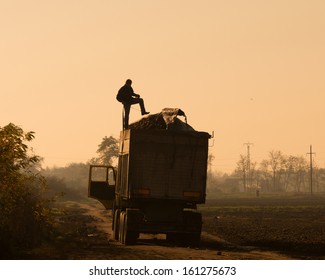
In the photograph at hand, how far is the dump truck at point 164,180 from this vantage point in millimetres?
21859

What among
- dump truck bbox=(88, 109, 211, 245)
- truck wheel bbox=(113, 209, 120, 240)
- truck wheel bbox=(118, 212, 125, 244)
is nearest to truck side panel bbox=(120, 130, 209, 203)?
dump truck bbox=(88, 109, 211, 245)

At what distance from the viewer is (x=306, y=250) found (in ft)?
70.6

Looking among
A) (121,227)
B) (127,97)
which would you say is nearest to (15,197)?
(121,227)

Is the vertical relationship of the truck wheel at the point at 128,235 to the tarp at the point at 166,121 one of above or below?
below

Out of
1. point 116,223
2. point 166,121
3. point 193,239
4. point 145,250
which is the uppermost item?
point 166,121

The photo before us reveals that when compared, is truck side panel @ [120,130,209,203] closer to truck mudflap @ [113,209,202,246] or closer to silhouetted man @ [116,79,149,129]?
truck mudflap @ [113,209,202,246]

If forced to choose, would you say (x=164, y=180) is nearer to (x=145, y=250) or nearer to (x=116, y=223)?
(x=145, y=250)

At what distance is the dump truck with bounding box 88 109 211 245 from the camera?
21.9m

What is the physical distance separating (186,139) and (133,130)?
5.70 feet

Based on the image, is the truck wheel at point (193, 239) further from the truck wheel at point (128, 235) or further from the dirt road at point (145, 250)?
the truck wheel at point (128, 235)

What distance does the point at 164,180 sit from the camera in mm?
22031

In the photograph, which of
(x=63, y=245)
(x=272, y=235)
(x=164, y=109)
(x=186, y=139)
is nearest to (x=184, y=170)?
(x=186, y=139)

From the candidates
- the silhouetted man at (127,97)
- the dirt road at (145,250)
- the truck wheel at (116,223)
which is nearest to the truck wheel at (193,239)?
the dirt road at (145,250)

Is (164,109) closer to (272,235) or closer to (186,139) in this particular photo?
(186,139)
